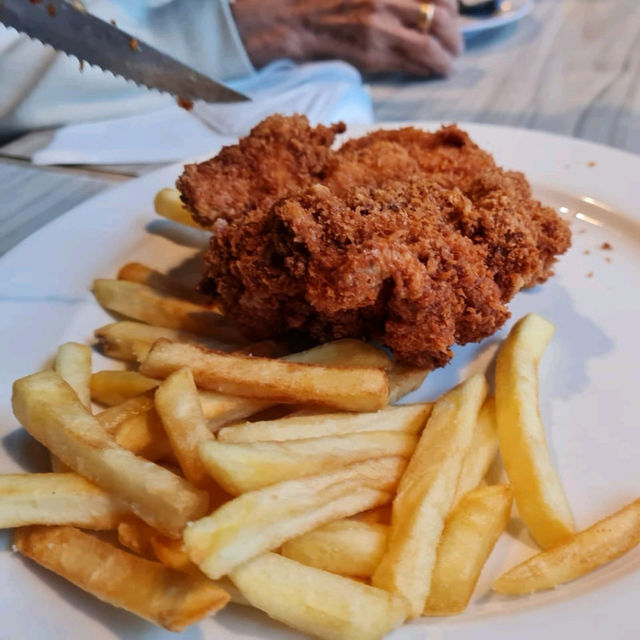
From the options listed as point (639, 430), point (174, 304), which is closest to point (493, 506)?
point (639, 430)

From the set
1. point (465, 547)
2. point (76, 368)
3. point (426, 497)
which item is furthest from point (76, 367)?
point (465, 547)

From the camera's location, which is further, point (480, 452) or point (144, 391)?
point (144, 391)

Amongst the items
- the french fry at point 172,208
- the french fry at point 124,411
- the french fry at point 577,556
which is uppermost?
the french fry at point 172,208

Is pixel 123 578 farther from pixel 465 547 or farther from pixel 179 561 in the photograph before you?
pixel 465 547

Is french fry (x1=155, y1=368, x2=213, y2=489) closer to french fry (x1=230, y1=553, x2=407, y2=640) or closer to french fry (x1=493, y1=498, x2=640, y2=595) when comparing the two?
french fry (x1=230, y1=553, x2=407, y2=640)

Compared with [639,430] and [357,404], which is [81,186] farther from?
[639,430]

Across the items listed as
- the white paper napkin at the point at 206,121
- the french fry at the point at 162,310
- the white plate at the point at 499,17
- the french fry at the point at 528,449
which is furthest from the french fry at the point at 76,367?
the white plate at the point at 499,17

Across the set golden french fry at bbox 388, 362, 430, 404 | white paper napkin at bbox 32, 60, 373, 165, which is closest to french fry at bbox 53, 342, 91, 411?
golden french fry at bbox 388, 362, 430, 404

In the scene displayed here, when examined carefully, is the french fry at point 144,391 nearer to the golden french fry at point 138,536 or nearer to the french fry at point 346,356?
the french fry at point 346,356
